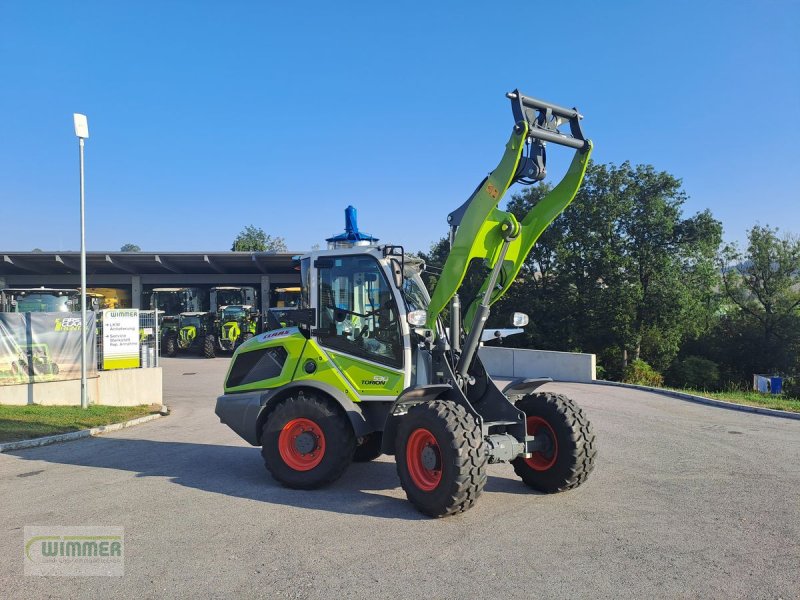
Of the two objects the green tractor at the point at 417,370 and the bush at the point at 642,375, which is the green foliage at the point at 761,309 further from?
the green tractor at the point at 417,370

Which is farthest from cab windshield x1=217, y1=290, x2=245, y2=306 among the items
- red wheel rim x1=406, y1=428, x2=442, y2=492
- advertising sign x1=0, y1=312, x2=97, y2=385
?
red wheel rim x1=406, y1=428, x2=442, y2=492

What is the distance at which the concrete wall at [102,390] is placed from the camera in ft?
42.4

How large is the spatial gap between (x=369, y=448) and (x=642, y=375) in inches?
867

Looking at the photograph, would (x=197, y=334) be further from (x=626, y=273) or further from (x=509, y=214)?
(x=509, y=214)

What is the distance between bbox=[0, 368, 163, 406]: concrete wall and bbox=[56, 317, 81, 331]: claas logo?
1.21 m

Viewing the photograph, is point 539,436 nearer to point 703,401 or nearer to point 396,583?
point 396,583

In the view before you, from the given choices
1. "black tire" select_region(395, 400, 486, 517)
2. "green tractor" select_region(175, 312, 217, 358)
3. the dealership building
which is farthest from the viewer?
the dealership building

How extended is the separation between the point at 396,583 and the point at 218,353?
30205 millimetres

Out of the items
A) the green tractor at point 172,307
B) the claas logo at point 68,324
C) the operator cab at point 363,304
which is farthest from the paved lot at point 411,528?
the green tractor at point 172,307

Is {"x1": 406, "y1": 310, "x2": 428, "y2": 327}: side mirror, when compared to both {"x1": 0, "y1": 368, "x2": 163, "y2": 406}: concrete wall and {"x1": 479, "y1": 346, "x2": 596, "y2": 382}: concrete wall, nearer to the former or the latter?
{"x1": 0, "y1": 368, "x2": 163, "y2": 406}: concrete wall

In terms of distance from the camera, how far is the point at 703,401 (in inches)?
562

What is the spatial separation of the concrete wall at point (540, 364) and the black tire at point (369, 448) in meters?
12.8

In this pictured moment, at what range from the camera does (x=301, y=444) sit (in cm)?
672

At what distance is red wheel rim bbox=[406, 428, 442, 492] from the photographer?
222 inches
